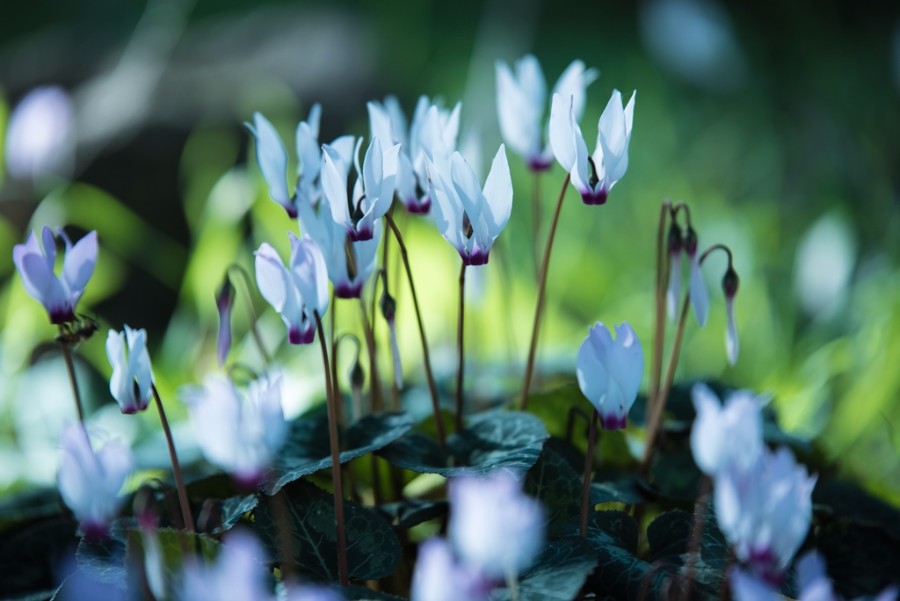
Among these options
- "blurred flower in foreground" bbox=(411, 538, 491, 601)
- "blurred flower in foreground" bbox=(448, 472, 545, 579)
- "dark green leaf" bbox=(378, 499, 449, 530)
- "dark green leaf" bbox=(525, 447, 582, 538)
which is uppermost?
"blurred flower in foreground" bbox=(448, 472, 545, 579)

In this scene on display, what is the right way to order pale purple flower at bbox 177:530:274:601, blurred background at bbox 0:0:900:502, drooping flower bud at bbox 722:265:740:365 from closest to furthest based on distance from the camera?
pale purple flower at bbox 177:530:274:601, drooping flower bud at bbox 722:265:740:365, blurred background at bbox 0:0:900:502

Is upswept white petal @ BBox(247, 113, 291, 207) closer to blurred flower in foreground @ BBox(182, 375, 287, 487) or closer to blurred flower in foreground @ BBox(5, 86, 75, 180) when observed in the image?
blurred flower in foreground @ BBox(182, 375, 287, 487)

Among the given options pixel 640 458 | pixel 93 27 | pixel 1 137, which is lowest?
pixel 640 458

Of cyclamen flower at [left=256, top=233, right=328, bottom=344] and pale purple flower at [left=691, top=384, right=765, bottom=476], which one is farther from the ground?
cyclamen flower at [left=256, top=233, right=328, bottom=344]

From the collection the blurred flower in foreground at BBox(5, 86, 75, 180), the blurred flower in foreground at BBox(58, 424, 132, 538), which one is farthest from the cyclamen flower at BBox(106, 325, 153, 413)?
the blurred flower in foreground at BBox(5, 86, 75, 180)

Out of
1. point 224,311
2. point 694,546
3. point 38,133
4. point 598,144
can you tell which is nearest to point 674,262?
point 598,144

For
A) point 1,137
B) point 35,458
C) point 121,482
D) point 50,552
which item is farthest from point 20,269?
point 1,137

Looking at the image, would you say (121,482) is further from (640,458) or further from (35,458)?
(35,458)
